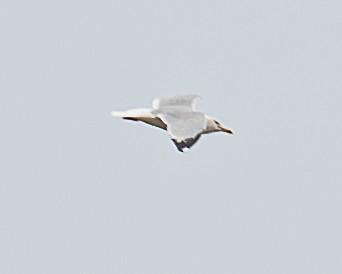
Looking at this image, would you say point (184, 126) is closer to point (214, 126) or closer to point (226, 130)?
point (214, 126)

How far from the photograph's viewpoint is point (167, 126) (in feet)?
41.0

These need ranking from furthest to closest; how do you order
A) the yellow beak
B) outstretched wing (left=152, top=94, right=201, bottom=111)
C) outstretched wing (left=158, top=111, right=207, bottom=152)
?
1. the yellow beak
2. outstretched wing (left=152, top=94, right=201, bottom=111)
3. outstretched wing (left=158, top=111, right=207, bottom=152)

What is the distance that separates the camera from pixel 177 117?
12578mm

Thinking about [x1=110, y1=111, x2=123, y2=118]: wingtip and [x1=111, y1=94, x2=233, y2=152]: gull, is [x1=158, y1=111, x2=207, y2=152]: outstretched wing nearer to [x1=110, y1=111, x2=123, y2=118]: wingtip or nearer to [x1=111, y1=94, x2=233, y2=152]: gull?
[x1=111, y1=94, x2=233, y2=152]: gull

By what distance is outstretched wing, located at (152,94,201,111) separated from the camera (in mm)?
13008

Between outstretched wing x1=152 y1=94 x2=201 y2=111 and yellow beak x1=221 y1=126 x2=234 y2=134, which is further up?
outstretched wing x1=152 y1=94 x2=201 y2=111

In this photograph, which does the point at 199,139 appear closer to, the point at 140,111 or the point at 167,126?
the point at 167,126

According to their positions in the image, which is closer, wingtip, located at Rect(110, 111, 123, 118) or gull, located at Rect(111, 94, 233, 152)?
gull, located at Rect(111, 94, 233, 152)

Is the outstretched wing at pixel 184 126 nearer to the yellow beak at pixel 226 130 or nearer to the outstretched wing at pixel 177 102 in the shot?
the outstretched wing at pixel 177 102

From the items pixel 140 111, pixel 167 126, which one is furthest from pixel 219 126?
pixel 167 126

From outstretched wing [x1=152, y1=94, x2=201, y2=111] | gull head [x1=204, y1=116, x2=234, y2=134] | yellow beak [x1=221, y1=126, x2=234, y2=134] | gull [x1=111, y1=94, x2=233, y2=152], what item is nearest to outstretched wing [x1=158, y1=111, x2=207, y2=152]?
gull [x1=111, y1=94, x2=233, y2=152]

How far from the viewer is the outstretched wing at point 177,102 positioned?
42.7ft

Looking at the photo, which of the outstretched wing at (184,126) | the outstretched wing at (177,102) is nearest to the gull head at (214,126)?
the outstretched wing at (177,102)

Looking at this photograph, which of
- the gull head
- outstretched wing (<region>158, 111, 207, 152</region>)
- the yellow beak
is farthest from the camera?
the yellow beak
